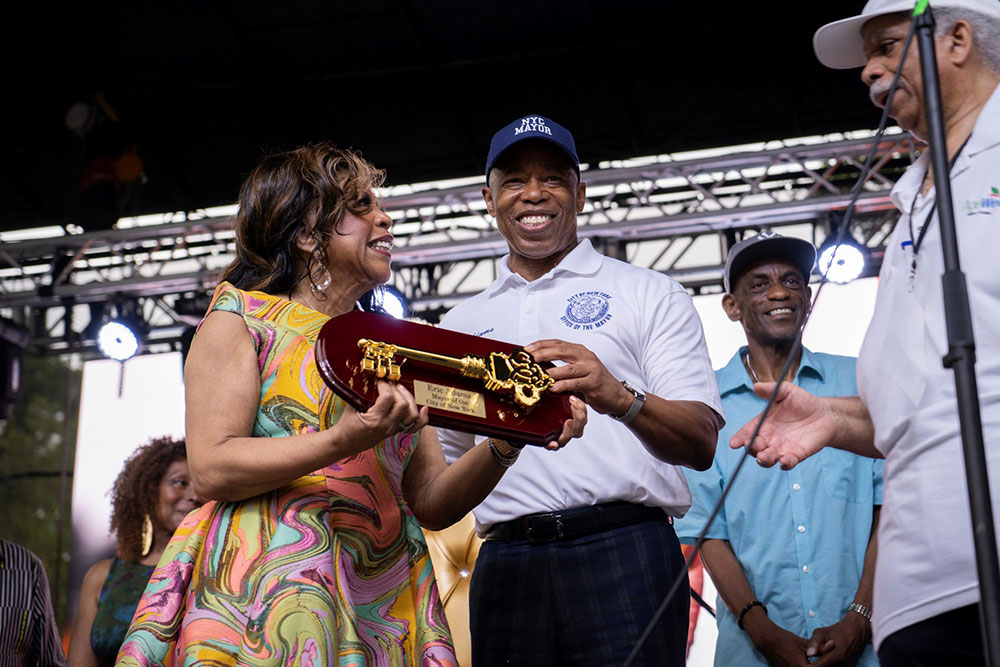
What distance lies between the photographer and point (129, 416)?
8133mm

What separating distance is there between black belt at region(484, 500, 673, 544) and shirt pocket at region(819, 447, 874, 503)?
992 mm

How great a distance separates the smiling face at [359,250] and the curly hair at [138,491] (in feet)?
8.53

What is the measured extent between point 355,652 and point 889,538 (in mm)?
895

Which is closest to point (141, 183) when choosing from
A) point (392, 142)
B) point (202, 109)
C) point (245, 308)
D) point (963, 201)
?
point (202, 109)

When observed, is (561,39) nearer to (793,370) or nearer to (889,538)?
(793,370)

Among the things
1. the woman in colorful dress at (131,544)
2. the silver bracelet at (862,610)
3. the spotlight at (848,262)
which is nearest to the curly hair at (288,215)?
the silver bracelet at (862,610)

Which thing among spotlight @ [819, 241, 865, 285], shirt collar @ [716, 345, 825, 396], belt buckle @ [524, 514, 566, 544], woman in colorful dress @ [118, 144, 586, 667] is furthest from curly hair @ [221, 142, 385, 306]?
spotlight @ [819, 241, 865, 285]

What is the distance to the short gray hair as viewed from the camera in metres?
1.90

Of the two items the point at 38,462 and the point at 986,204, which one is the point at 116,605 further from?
the point at 38,462

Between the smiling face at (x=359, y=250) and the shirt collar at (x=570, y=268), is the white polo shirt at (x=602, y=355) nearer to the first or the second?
the shirt collar at (x=570, y=268)

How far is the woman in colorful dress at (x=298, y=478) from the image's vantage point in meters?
1.81

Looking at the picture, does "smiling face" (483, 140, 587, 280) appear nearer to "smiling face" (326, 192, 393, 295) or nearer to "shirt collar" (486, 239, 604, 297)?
"shirt collar" (486, 239, 604, 297)

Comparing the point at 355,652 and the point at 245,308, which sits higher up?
the point at 245,308

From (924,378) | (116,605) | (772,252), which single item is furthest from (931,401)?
(116,605)
